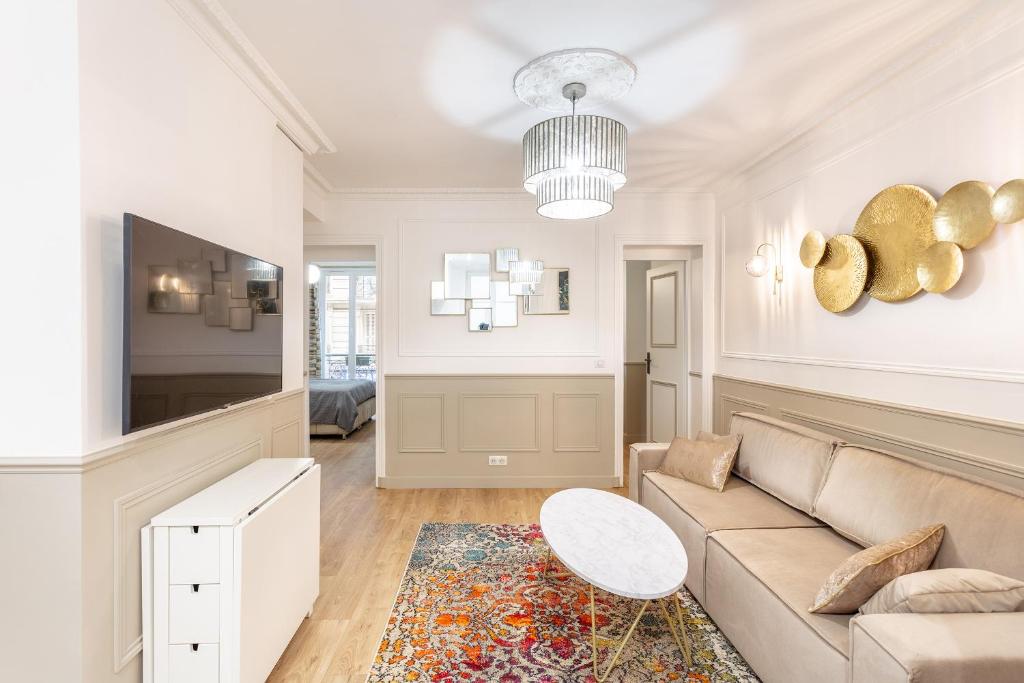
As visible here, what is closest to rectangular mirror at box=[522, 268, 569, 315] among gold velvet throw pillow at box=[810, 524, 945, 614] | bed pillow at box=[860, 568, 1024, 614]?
gold velvet throw pillow at box=[810, 524, 945, 614]

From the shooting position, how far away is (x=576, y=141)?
89.5 inches

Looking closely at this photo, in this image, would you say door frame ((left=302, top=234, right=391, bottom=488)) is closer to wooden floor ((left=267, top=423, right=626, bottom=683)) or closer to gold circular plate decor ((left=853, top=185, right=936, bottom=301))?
wooden floor ((left=267, top=423, right=626, bottom=683))

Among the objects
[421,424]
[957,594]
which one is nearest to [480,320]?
[421,424]

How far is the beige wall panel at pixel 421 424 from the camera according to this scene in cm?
455

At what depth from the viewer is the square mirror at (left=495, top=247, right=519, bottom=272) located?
14.8 feet

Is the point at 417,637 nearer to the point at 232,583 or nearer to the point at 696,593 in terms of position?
the point at 232,583

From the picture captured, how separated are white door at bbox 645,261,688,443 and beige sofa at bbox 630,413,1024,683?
202cm

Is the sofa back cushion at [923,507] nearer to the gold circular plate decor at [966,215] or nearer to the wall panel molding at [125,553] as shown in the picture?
the gold circular plate decor at [966,215]

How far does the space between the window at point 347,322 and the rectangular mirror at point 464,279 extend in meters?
4.53

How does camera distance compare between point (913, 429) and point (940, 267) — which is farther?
point (913, 429)

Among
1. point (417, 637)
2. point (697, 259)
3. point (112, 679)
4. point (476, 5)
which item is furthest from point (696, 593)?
point (697, 259)

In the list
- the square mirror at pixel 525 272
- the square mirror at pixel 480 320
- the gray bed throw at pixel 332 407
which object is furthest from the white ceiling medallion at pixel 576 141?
the gray bed throw at pixel 332 407

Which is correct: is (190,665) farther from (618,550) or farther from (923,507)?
(923,507)

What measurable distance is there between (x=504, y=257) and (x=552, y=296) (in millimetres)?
568
